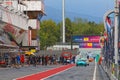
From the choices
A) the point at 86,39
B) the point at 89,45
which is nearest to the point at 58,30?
the point at 86,39

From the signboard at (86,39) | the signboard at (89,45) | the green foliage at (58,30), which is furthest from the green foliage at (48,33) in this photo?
the signboard at (89,45)

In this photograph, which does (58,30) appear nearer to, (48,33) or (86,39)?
(48,33)

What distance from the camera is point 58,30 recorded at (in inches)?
6781

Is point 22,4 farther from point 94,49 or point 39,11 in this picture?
point 94,49

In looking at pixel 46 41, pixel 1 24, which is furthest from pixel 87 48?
pixel 1 24

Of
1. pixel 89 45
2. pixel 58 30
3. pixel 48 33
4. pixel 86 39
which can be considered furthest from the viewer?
pixel 58 30

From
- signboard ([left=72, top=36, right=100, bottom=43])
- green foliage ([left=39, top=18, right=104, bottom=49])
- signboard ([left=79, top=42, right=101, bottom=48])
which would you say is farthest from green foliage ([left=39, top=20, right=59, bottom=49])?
signboard ([left=79, top=42, right=101, bottom=48])

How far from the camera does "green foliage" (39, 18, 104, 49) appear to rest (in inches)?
6112

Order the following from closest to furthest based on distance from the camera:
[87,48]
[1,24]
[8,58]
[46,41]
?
1. [8,58]
2. [1,24]
3. [87,48]
4. [46,41]

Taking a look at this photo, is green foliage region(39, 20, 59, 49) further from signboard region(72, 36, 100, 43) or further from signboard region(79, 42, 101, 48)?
signboard region(79, 42, 101, 48)

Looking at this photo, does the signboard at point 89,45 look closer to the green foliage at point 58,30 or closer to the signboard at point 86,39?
the signboard at point 86,39

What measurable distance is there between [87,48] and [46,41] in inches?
1019

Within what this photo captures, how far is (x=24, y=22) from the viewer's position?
3462 inches

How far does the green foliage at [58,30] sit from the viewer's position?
155250 mm
